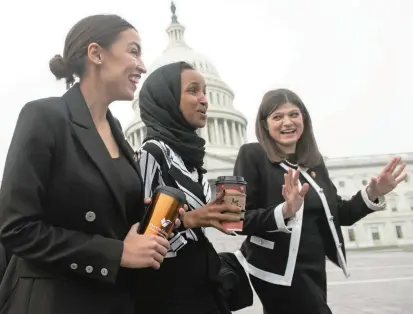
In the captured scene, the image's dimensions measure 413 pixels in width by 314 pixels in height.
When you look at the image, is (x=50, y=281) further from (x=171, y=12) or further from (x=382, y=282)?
(x=171, y=12)

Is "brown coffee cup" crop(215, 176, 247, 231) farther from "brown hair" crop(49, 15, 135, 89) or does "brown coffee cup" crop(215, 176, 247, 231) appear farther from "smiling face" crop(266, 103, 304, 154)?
"smiling face" crop(266, 103, 304, 154)

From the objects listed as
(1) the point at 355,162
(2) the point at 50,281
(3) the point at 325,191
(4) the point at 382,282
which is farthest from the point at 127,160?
(1) the point at 355,162

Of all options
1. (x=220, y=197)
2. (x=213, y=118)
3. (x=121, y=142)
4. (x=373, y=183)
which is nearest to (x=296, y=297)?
(x=373, y=183)

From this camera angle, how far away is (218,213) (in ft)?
5.75

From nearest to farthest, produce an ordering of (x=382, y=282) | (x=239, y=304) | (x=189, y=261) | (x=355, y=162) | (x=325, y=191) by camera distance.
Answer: (x=189, y=261), (x=239, y=304), (x=325, y=191), (x=382, y=282), (x=355, y=162)

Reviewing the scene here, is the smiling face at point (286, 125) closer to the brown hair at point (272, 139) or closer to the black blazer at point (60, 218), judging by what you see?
the brown hair at point (272, 139)

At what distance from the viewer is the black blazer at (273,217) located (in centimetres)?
242

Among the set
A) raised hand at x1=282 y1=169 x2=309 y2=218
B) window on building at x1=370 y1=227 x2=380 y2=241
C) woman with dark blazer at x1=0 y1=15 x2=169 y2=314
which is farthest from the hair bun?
window on building at x1=370 y1=227 x2=380 y2=241

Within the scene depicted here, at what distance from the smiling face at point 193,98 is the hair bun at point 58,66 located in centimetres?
72

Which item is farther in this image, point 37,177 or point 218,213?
point 218,213

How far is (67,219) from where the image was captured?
144 centimetres

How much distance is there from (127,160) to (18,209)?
0.54 metres

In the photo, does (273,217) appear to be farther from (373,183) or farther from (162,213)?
(162,213)

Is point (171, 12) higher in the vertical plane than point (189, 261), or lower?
higher
